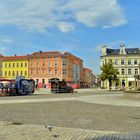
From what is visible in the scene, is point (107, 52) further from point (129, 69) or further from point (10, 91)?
point (10, 91)

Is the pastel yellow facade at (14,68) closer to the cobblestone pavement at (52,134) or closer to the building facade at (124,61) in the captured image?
the building facade at (124,61)

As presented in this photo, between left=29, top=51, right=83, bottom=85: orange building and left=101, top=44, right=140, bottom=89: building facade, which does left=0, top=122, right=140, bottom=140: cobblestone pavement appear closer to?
left=101, top=44, right=140, bottom=89: building facade

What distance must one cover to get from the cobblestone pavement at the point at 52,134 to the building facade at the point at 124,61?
94511 millimetres

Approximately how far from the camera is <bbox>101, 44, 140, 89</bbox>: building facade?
352 ft

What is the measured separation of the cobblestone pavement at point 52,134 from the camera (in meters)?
9.72

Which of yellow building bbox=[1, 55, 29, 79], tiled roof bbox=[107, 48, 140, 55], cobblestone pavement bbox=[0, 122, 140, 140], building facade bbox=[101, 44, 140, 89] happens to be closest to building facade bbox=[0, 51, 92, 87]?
yellow building bbox=[1, 55, 29, 79]

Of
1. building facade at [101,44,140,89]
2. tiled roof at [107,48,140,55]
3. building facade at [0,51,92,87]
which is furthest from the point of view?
building facade at [0,51,92,87]

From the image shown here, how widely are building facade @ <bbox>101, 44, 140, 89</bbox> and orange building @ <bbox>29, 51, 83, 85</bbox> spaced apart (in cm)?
1492

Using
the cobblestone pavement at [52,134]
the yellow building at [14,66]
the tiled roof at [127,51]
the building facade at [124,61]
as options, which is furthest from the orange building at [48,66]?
the cobblestone pavement at [52,134]

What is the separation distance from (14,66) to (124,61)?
43788 millimetres

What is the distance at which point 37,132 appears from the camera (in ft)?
35.5

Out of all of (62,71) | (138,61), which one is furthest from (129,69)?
(62,71)

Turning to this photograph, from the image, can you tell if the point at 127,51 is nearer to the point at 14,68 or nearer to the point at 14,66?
the point at 14,66

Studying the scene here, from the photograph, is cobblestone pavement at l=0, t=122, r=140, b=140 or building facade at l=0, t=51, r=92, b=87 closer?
cobblestone pavement at l=0, t=122, r=140, b=140
